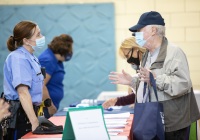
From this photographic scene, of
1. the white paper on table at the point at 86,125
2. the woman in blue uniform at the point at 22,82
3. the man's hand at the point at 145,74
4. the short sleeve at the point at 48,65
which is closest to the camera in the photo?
the white paper on table at the point at 86,125

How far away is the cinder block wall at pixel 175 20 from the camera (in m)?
5.52

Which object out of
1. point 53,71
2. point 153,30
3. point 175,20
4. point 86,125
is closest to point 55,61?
point 53,71

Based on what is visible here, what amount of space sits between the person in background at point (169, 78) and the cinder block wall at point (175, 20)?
283 centimetres

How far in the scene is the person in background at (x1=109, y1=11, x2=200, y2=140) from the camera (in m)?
2.58

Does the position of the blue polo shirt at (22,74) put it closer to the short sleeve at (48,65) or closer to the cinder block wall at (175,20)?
the short sleeve at (48,65)

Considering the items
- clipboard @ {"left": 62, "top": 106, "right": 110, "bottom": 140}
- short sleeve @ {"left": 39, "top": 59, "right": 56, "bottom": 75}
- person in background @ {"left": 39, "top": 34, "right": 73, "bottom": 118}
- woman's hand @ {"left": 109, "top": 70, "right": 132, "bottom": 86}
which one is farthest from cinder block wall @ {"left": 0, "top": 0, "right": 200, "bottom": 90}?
clipboard @ {"left": 62, "top": 106, "right": 110, "bottom": 140}

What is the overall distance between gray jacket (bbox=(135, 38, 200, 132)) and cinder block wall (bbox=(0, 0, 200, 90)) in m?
2.94

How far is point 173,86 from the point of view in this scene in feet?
8.39

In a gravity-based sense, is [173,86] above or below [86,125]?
above

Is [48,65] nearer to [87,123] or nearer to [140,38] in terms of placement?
[140,38]

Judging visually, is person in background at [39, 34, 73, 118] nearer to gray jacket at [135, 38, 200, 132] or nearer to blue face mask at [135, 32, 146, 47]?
blue face mask at [135, 32, 146, 47]

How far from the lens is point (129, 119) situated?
3.05m

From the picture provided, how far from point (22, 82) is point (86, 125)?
0.81 meters

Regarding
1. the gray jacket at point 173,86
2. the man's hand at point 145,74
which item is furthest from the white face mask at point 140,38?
the man's hand at point 145,74
